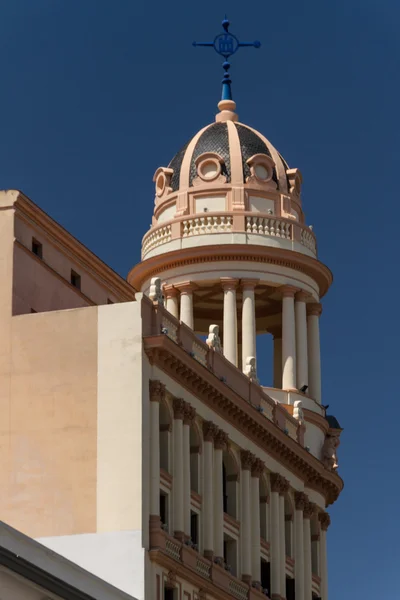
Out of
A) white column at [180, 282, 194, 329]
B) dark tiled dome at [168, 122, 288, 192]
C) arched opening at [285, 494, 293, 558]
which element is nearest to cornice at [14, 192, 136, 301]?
white column at [180, 282, 194, 329]

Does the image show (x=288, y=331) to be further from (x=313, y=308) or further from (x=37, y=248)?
(x=37, y=248)


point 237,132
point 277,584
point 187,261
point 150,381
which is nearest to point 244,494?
point 277,584

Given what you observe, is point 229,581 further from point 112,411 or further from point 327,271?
point 327,271

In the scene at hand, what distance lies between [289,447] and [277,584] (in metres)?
6.59

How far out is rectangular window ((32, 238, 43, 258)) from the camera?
288 feet

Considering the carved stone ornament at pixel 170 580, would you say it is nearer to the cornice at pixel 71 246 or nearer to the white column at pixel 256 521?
the white column at pixel 256 521

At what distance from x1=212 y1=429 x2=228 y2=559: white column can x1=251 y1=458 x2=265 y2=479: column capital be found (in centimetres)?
376

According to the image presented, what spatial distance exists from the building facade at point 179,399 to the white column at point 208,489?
0.25 ft

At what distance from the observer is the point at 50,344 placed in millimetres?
84250

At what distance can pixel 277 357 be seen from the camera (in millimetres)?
111625

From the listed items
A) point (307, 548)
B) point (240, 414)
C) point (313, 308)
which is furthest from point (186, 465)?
point (313, 308)

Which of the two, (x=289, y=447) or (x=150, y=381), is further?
(x=289, y=447)

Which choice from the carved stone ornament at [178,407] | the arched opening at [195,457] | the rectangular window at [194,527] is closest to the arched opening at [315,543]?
the arched opening at [195,457]

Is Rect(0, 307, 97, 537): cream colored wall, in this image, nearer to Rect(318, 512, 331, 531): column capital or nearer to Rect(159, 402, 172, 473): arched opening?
Rect(159, 402, 172, 473): arched opening
